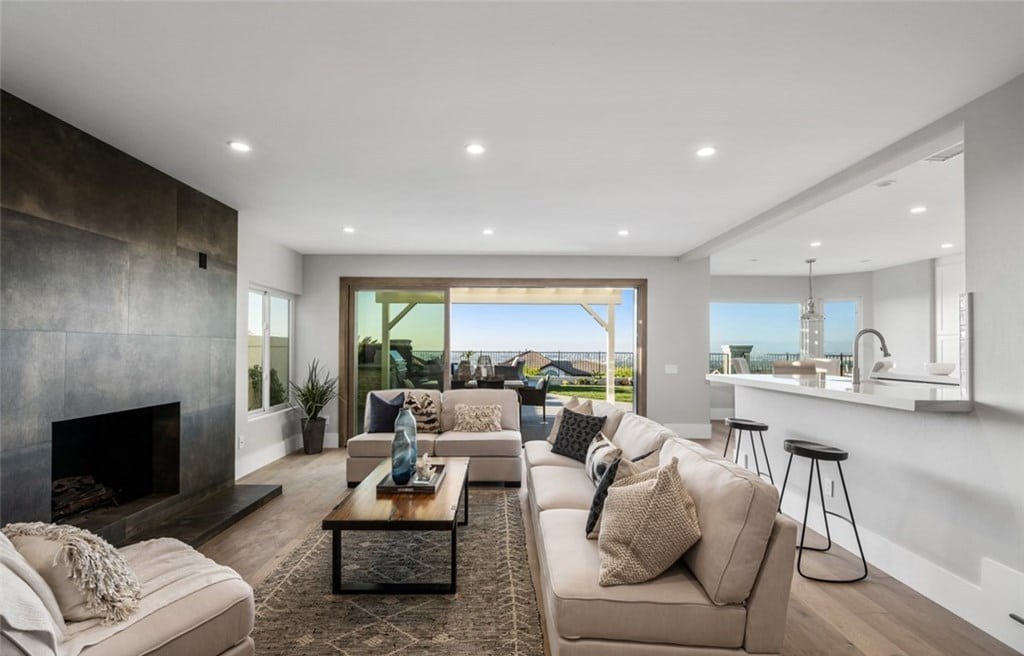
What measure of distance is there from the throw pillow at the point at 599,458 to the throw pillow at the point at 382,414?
8.08 ft

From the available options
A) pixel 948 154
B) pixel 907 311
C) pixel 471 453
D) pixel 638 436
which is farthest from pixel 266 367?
pixel 907 311

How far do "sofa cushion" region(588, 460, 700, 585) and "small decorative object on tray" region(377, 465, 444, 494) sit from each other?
149cm

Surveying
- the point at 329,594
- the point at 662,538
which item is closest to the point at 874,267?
the point at 662,538

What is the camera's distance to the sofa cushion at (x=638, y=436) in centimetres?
310

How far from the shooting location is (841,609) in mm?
2666

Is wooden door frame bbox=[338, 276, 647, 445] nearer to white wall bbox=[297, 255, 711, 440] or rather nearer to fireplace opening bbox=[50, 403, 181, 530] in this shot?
white wall bbox=[297, 255, 711, 440]

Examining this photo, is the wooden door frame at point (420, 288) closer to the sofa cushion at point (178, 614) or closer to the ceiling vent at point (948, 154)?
the ceiling vent at point (948, 154)

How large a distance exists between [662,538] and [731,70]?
6.61ft

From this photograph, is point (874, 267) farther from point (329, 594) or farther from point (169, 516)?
point (169, 516)

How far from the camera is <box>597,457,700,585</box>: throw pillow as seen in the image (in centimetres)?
197

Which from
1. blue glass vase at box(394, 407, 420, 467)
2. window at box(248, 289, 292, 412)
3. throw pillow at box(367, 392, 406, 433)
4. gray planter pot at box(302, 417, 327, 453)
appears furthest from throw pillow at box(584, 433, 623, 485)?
gray planter pot at box(302, 417, 327, 453)

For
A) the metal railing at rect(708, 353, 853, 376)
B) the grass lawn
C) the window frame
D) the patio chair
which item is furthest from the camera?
the grass lawn

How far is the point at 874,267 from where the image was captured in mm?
8266

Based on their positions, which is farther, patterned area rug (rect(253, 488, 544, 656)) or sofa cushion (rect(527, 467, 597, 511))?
sofa cushion (rect(527, 467, 597, 511))
